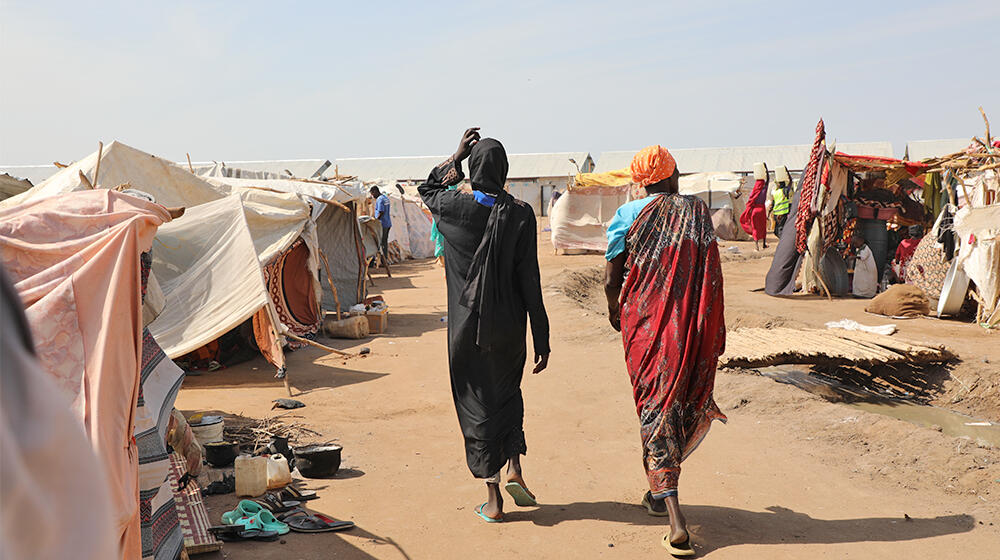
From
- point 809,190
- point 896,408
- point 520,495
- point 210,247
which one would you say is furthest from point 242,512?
point 809,190

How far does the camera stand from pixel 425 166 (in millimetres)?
49094

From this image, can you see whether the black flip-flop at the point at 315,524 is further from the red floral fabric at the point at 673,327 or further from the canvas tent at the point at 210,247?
the canvas tent at the point at 210,247

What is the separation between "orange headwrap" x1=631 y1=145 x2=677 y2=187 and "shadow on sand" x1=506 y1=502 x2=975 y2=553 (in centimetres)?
177

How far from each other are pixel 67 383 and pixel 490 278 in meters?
1.96

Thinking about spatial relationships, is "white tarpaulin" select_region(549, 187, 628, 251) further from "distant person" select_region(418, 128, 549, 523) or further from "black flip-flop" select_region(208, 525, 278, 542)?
"black flip-flop" select_region(208, 525, 278, 542)

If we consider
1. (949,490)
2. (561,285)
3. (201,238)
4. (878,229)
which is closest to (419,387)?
(201,238)

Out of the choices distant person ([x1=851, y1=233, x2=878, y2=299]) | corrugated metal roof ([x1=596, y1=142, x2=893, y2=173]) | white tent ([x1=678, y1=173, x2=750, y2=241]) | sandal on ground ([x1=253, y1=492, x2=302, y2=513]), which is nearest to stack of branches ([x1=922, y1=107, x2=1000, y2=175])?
distant person ([x1=851, y1=233, x2=878, y2=299])

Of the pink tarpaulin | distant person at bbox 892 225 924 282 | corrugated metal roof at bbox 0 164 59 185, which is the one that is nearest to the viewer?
the pink tarpaulin

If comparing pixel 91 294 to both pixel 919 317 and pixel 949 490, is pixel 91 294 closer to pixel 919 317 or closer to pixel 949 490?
pixel 949 490

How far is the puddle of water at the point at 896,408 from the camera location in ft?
20.1

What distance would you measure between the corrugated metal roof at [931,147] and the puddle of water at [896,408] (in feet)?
135

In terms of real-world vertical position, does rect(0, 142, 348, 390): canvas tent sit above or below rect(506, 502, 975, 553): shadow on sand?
above

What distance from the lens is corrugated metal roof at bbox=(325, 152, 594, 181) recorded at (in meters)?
45.6

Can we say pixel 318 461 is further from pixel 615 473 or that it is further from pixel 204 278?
pixel 204 278
